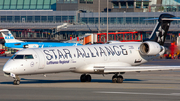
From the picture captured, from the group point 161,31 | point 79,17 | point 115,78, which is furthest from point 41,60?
point 79,17

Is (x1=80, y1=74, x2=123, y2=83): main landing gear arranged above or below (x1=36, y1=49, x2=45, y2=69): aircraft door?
below

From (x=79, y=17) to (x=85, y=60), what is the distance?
82.3m

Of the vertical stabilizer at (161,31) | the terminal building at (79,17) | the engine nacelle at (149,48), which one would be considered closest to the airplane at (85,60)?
the engine nacelle at (149,48)

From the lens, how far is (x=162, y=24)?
33.5 m

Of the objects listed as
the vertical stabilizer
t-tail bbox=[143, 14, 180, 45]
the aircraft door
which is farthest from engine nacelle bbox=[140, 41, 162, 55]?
the aircraft door

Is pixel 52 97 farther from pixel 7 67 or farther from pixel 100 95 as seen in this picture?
pixel 7 67

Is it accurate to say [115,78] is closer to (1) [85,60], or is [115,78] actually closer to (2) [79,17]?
(1) [85,60]

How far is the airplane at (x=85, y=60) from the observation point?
73.8ft

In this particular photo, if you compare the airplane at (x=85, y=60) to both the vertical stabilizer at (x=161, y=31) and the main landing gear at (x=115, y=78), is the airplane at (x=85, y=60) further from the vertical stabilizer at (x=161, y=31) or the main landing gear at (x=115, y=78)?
the vertical stabilizer at (x=161, y=31)

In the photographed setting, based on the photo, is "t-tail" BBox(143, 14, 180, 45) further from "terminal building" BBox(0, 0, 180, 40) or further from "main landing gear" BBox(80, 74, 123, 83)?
"terminal building" BBox(0, 0, 180, 40)

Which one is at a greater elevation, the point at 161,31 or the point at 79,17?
the point at 79,17

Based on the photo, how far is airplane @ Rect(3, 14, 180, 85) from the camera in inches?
885

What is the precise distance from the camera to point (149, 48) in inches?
1077

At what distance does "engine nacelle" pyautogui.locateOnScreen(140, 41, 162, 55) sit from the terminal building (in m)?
69.5
